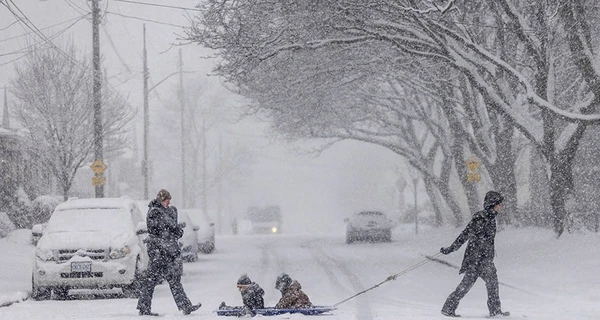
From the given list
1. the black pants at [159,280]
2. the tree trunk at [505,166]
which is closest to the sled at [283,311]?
the black pants at [159,280]

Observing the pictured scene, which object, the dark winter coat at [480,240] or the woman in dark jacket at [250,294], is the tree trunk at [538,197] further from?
the woman in dark jacket at [250,294]

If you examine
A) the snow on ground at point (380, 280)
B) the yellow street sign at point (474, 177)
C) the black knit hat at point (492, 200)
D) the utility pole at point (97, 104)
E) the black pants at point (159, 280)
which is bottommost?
the snow on ground at point (380, 280)

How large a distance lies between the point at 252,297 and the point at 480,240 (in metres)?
3.18

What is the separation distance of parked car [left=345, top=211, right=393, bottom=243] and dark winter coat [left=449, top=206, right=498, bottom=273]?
26469 millimetres

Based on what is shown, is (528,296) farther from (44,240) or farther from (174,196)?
(174,196)

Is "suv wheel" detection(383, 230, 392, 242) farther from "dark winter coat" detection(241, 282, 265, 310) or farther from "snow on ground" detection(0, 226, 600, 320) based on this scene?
"dark winter coat" detection(241, 282, 265, 310)

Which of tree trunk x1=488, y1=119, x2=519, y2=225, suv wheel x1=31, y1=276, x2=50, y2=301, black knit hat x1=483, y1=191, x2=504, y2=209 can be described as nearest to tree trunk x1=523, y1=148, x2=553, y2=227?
tree trunk x1=488, y1=119, x2=519, y2=225

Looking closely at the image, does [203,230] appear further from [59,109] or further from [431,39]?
[431,39]

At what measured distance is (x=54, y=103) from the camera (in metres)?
38.1

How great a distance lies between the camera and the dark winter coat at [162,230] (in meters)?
13.4

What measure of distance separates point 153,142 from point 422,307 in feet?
313

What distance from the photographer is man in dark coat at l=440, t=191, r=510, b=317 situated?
42.6 feet

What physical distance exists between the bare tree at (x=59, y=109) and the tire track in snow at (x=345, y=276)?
967 cm

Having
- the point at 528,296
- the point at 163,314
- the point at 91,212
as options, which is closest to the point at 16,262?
the point at 91,212
